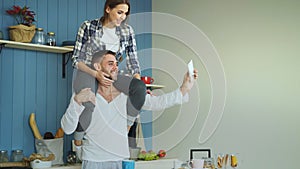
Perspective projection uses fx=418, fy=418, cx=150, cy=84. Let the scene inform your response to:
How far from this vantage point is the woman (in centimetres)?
236

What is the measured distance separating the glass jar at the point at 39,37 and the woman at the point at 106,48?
512mm

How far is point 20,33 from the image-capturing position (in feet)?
9.64

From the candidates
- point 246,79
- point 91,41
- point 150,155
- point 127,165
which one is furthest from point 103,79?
point 246,79

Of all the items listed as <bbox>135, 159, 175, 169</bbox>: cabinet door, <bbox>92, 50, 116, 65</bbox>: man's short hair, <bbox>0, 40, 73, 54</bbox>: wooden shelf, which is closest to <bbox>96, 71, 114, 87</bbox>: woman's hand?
<bbox>92, 50, 116, 65</bbox>: man's short hair

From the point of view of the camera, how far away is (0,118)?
2.99 meters

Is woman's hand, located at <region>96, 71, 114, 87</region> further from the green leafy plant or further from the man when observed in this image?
the green leafy plant

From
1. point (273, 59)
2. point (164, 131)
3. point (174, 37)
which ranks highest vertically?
point (174, 37)

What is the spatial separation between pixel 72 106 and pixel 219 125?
162 cm

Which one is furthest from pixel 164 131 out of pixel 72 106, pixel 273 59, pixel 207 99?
pixel 72 106

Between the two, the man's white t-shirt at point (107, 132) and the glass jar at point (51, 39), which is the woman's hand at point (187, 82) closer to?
the man's white t-shirt at point (107, 132)

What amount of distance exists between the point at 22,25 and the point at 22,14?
13cm

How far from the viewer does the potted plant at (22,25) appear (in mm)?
2938

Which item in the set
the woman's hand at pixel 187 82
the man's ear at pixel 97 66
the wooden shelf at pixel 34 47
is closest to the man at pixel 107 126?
the man's ear at pixel 97 66

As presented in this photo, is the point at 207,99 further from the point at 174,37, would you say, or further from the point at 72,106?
the point at 72,106
